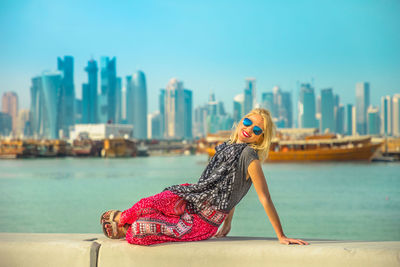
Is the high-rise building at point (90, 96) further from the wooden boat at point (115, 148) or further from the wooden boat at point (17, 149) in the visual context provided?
the wooden boat at point (17, 149)

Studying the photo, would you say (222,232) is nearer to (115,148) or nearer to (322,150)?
(322,150)

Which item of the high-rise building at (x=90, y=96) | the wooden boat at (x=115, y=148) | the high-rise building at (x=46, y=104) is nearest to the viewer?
the wooden boat at (x=115, y=148)

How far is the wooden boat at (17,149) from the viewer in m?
64.1

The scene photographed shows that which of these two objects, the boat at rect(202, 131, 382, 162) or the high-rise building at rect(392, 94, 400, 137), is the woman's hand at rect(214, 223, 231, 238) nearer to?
the boat at rect(202, 131, 382, 162)

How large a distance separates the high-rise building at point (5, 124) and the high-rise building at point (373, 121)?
9220 centimetres

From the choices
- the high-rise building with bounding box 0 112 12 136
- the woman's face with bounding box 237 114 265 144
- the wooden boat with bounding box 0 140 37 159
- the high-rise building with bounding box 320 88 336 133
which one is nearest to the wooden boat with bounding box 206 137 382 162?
the wooden boat with bounding box 0 140 37 159

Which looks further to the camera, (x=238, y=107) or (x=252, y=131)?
(x=238, y=107)

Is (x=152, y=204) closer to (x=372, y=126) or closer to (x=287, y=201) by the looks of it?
(x=287, y=201)

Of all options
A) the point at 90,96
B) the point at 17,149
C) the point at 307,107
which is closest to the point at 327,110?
the point at 307,107

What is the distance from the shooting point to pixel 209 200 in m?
2.02

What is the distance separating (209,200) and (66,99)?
484 ft

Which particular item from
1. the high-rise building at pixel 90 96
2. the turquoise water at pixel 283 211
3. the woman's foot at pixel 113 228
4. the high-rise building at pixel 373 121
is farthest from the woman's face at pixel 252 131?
the high-rise building at pixel 90 96

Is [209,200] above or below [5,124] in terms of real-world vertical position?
below

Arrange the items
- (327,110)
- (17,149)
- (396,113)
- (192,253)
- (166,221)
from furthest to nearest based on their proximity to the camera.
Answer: (327,110) → (396,113) → (17,149) → (166,221) → (192,253)
